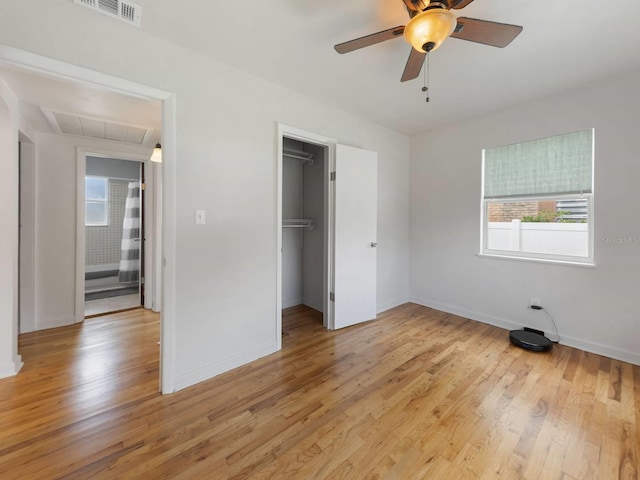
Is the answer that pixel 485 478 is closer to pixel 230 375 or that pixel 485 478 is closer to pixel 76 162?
pixel 230 375

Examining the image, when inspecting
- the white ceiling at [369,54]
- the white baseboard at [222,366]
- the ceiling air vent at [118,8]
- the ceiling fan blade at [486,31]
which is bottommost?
the white baseboard at [222,366]

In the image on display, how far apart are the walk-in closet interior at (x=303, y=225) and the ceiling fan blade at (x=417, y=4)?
240 cm

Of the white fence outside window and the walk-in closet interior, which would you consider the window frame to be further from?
the walk-in closet interior

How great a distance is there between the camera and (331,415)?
5.77 ft

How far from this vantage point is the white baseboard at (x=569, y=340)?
7.97ft

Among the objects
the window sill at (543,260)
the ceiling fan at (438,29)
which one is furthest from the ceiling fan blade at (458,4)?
the window sill at (543,260)

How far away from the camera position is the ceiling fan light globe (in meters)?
1.28

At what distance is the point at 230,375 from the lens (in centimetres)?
222

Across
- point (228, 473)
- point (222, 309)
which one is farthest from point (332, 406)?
point (222, 309)

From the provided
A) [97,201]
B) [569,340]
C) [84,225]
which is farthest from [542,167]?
[97,201]

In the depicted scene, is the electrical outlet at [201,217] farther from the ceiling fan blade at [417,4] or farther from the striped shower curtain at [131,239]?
the striped shower curtain at [131,239]

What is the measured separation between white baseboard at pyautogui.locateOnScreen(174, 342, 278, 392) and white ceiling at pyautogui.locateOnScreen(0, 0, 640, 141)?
228 centimetres

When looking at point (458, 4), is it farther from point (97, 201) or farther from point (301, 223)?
point (97, 201)

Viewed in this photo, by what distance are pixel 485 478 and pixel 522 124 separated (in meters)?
3.34
